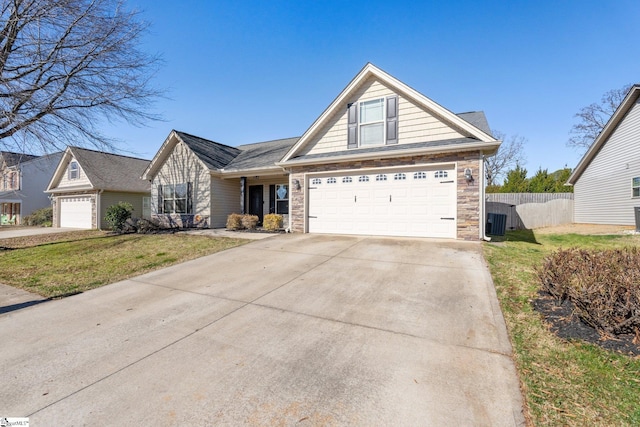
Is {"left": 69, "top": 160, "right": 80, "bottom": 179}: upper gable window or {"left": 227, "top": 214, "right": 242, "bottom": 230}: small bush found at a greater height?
{"left": 69, "top": 160, "right": 80, "bottom": 179}: upper gable window

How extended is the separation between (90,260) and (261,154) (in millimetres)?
9748

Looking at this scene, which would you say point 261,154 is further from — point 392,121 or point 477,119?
point 477,119

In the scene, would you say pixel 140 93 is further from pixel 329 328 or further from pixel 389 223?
pixel 329 328

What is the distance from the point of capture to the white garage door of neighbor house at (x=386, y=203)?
359 inches

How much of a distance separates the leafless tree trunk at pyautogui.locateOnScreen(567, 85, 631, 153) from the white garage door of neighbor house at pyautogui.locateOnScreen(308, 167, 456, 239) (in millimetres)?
29226

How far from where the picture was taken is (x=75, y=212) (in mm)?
19922

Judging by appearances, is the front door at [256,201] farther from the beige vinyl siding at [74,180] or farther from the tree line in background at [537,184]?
the tree line in background at [537,184]

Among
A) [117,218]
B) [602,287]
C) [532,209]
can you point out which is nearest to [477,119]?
[532,209]

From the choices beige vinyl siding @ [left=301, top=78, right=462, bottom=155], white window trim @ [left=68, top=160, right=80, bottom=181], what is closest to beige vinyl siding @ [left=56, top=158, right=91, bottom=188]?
white window trim @ [left=68, top=160, right=80, bottom=181]

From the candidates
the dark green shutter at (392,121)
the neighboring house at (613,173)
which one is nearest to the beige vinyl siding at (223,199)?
the dark green shutter at (392,121)

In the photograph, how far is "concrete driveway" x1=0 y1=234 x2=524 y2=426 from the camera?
2.25 metres

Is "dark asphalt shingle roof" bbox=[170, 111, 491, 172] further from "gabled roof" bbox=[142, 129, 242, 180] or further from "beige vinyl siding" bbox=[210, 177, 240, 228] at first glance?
"beige vinyl siding" bbox=[210, 177, 240, 228]

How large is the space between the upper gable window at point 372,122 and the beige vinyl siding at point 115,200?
17.3 meters

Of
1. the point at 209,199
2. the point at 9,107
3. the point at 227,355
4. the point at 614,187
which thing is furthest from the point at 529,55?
the point at 9,107
